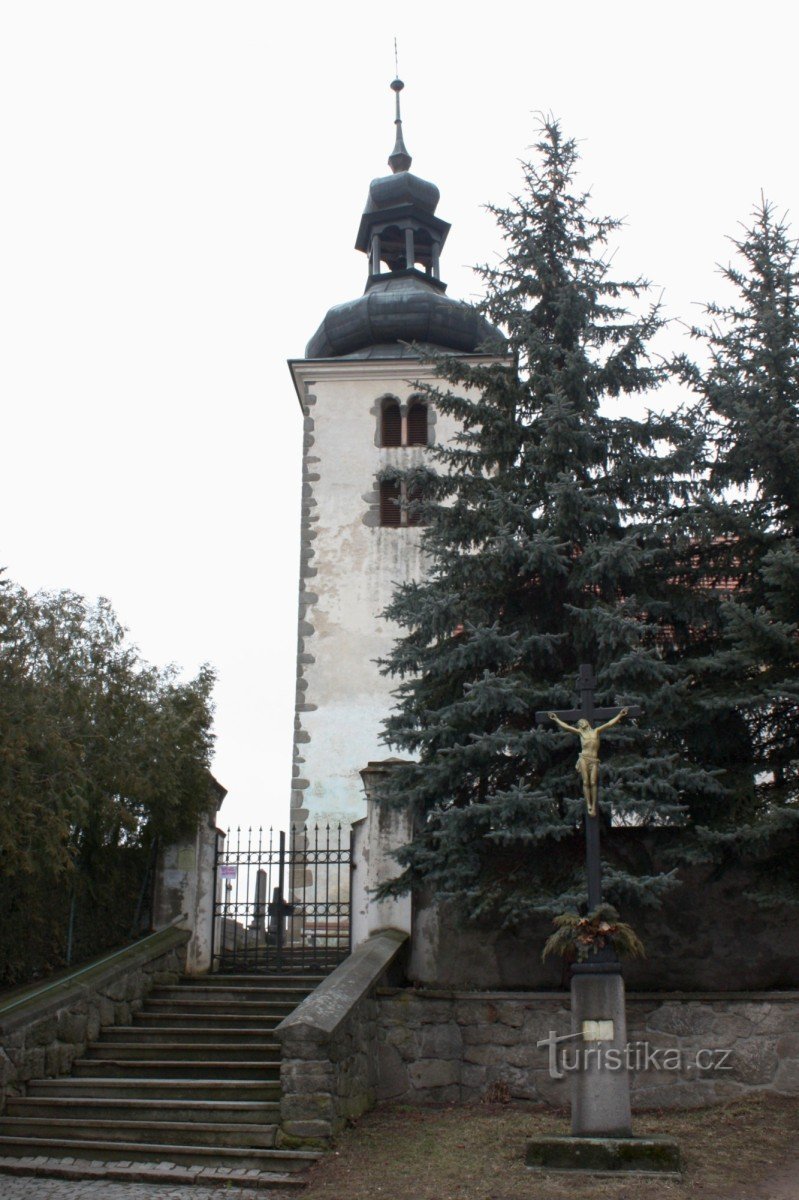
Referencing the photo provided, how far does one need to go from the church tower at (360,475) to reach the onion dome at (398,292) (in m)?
0.03

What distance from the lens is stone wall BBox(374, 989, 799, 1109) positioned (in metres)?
10.2

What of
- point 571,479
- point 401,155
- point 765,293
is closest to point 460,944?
point 571,479

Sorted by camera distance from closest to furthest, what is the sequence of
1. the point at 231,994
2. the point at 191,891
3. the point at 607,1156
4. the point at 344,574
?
the point at 607,1156 → the point at 231,994 → the point at 191,891 → the point at 344,574

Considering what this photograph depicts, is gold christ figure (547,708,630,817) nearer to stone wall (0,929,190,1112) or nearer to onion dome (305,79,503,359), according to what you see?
stone wall (0,929,190,1112)

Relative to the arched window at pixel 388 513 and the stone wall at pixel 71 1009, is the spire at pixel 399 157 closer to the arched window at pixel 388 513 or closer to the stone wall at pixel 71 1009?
the arched window at pixel 388 513

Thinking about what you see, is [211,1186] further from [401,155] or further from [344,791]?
[401,155]

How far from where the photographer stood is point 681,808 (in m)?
9.99

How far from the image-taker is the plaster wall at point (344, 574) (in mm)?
22812

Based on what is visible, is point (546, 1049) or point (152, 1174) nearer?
point (152, 1174)

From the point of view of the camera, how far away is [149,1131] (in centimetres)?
939

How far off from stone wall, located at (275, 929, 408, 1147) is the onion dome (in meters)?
16.8

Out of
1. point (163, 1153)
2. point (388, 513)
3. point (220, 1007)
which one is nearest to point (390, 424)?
point (388, 513)

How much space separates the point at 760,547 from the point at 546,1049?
4.79 m

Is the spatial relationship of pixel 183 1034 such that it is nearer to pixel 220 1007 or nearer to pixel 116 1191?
pixel 220 1007
